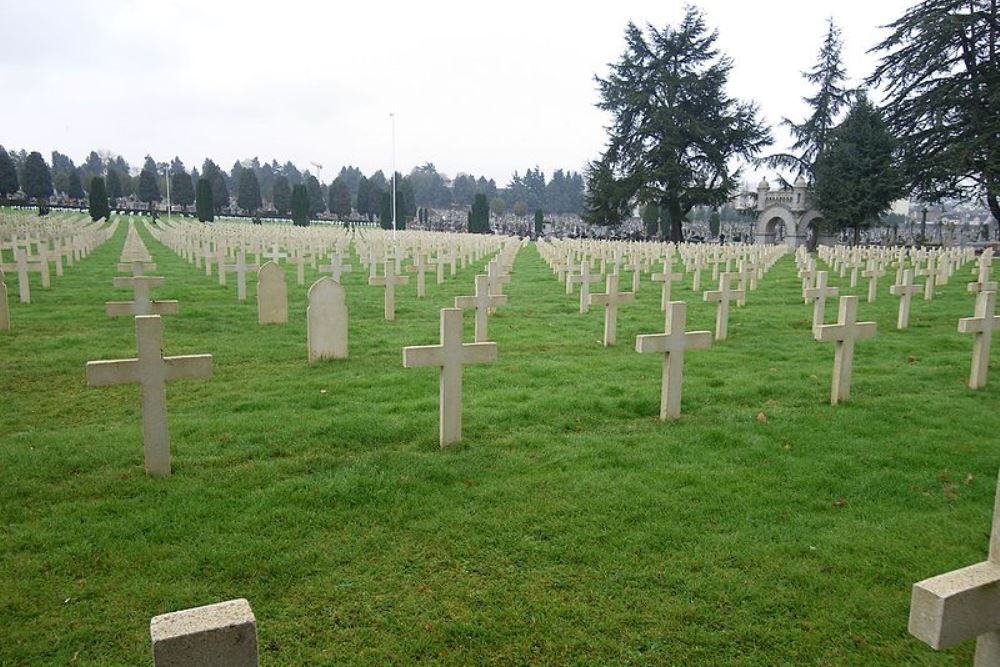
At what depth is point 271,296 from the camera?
1030 cm

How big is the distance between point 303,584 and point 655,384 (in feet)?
15.1

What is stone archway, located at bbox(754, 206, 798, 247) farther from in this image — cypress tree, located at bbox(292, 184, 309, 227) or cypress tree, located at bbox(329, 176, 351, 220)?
cypress tree, located at bbox(329, 176, 351, 220)

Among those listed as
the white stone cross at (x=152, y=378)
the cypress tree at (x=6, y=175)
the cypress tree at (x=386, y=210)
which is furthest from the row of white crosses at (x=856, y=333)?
the cypress tree at (x=6, y=175)

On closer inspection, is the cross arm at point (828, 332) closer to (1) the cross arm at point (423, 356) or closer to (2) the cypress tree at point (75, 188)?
(1) the cross arm at point (423, 356)

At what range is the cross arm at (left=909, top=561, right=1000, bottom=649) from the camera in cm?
163

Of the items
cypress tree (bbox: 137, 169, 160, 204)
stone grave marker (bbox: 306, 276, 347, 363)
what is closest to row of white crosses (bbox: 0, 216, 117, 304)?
stone grave marker (bbox: 306, 276, 347, 363)

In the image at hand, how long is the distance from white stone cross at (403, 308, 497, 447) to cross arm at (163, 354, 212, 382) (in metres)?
1.32

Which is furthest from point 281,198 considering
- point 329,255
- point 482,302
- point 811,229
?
point 482,302

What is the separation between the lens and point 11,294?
1294 cm

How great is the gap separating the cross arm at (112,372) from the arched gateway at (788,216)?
44474 millimetres

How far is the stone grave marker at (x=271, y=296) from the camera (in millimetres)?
10203

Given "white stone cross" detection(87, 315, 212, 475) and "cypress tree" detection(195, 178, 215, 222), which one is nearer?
"white stone cross" detection(87, 315, 212, 475)

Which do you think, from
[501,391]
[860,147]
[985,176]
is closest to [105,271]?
[501,391]

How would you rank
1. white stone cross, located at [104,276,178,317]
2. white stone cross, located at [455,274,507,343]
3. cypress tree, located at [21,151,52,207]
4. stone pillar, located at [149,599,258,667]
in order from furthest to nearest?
cypress tree, located at [21,151,52,207]
white stone cross, located at [455,274,507,343]
white stone cross, located at [104,276,178,317]
stone pillar, located at [149,599,258,667]
